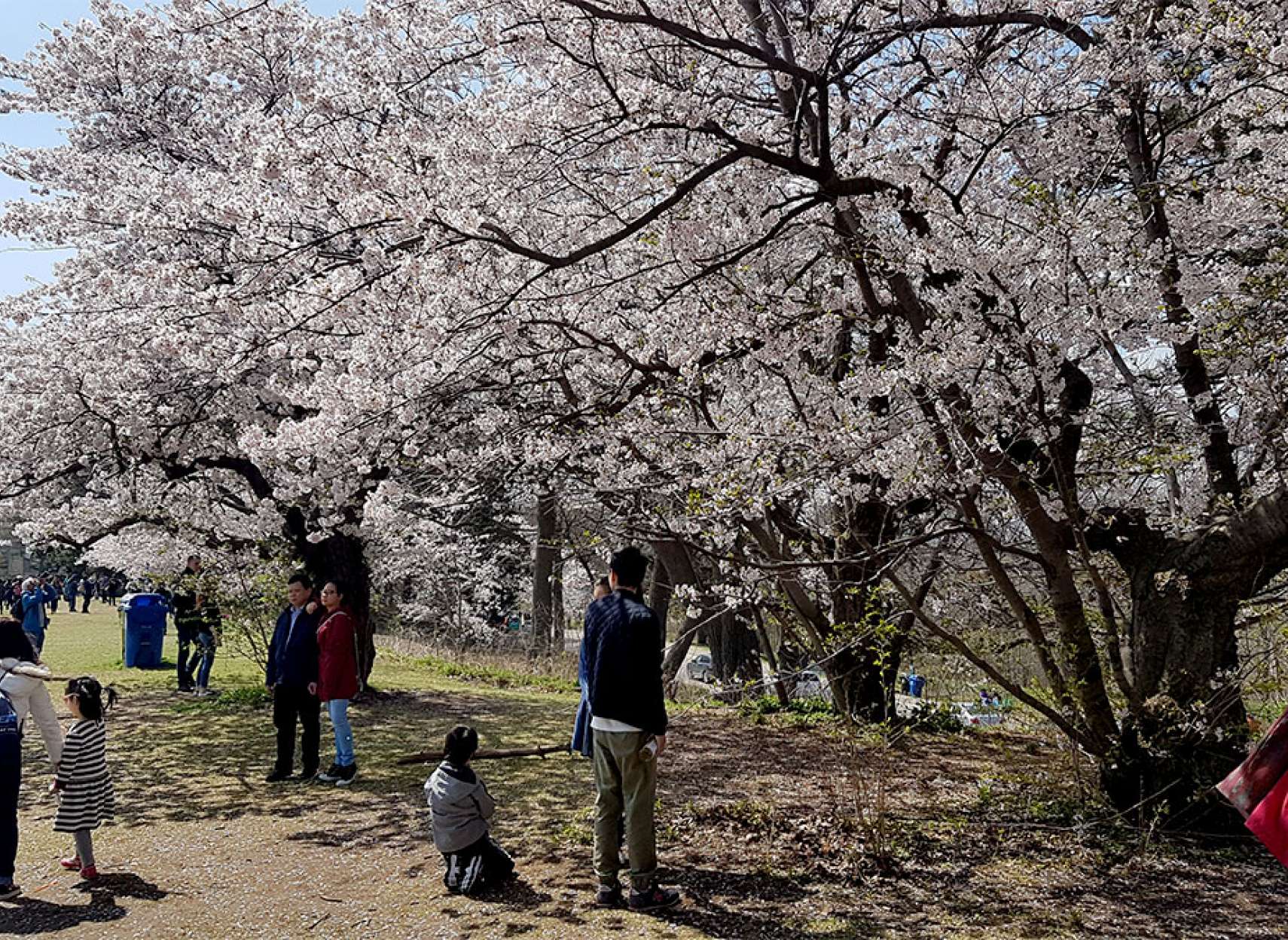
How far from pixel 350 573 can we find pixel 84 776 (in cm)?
681

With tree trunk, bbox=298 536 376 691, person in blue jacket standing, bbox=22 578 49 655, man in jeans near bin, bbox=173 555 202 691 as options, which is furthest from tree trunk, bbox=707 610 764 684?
person in blue jacket standing, bbox=22 578 49 655

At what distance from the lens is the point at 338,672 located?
7.18 meters

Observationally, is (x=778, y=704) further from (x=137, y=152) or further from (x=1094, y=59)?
(x=137, y=152)

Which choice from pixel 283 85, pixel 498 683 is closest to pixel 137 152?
pixel 283 85

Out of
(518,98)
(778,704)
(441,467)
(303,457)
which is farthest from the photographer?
(778,704)

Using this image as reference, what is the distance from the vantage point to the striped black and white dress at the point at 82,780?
5.15 metres

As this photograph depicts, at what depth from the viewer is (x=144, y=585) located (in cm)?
1700

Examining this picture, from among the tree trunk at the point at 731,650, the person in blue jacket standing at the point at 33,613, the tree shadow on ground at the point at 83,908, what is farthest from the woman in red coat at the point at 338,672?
the person in blue jacket standing at the point at 33,613

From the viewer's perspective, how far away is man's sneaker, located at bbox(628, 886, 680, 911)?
447cm

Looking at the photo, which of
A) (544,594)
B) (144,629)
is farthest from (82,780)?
(544,594)

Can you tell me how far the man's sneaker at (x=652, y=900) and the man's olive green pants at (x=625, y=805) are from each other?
3 centimetres

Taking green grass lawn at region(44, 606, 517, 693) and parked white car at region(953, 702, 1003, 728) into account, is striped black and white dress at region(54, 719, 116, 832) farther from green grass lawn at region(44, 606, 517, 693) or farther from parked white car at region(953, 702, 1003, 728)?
green grass lawn at region(44, 606, 517, 693)

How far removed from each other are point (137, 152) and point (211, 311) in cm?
638

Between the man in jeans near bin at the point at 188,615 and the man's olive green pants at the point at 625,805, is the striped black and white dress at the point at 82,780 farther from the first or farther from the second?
the man in jeans near bin at the point at 188,615
